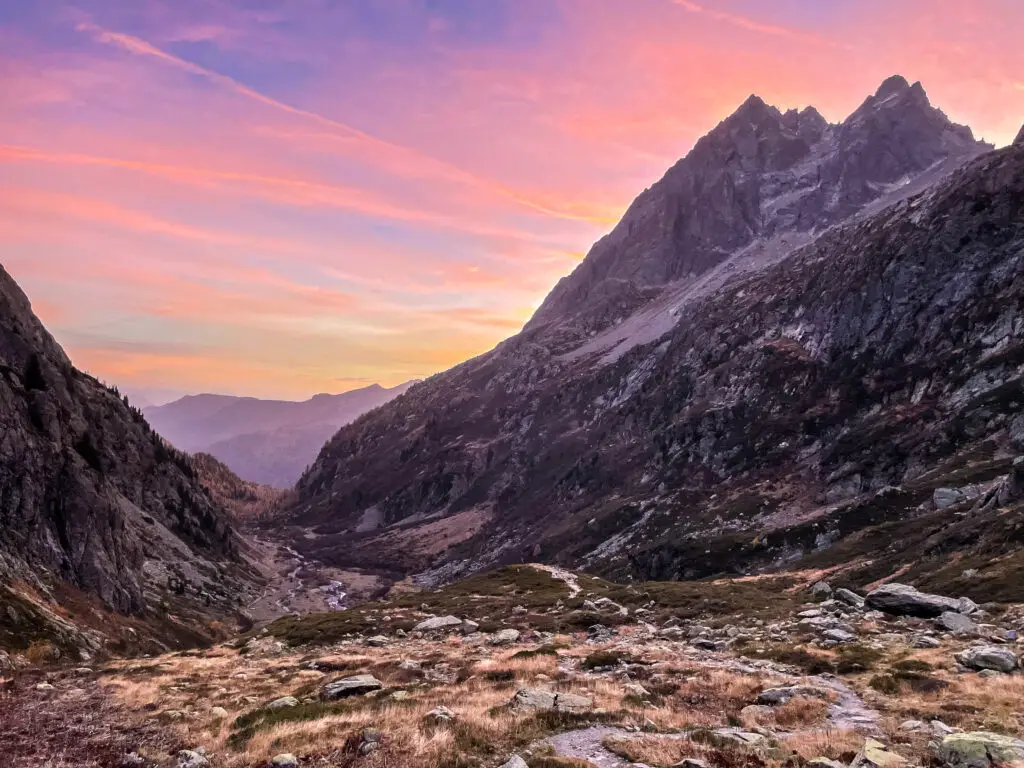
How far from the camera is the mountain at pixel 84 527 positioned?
49.6 m

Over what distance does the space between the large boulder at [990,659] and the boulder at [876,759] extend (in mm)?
13624

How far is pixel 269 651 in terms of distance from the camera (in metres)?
44.0

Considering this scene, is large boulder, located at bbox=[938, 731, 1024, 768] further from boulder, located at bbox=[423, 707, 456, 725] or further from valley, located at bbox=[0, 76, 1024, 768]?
boulder, located at bbox=[423, 707, 456, 725]

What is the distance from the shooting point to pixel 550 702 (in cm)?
1916

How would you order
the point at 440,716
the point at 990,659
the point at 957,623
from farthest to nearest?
the point at 957,623
the point at 990,659
the point at 440,716

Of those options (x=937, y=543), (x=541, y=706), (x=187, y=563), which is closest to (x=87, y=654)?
(x=541, y=706)

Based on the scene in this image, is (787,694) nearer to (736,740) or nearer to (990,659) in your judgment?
(736,740)

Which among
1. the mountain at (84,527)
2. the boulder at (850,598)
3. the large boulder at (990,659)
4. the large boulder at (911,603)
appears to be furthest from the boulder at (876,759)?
the mountain at (84,527)

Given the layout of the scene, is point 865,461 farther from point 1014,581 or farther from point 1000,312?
point 1014,581

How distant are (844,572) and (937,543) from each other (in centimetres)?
917

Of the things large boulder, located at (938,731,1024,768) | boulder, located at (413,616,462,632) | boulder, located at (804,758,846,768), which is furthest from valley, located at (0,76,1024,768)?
boulder, located at (413,616,462,632)

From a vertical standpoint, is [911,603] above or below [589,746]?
below

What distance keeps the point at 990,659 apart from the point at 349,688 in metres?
25.4

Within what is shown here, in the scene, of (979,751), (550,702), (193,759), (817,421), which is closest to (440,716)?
(550,702)
